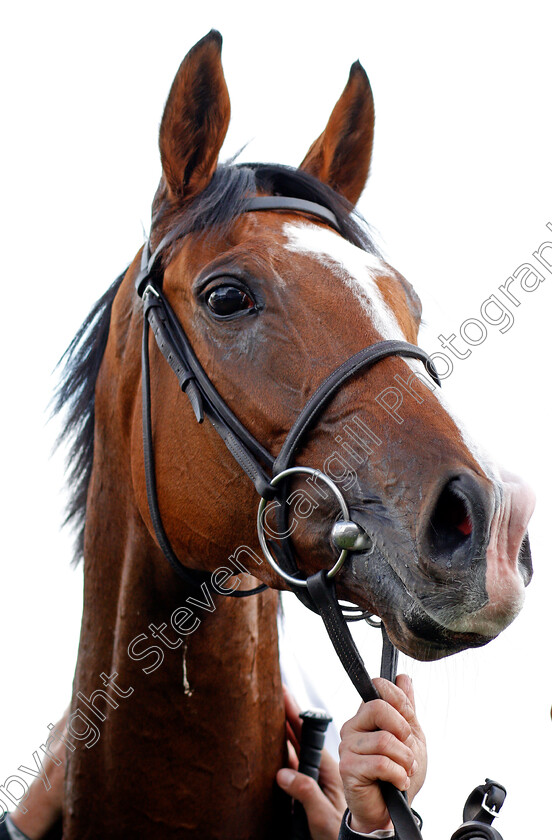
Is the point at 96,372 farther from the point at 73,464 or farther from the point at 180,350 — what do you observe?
the point at 180,350

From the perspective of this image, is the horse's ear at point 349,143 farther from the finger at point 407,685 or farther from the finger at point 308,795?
the finger at point 308,795

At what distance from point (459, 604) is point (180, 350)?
1.01 m

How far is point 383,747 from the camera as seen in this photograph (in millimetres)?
1458

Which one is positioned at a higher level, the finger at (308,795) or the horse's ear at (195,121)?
the horse's ear at (195,121)

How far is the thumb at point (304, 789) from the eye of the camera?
2.10m

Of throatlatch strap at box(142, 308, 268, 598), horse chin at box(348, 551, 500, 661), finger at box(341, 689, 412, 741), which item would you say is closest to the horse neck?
throatlatch strap at box(142, 308, 268, 598)

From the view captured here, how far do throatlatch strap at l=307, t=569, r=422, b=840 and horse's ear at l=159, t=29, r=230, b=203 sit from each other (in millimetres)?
1231

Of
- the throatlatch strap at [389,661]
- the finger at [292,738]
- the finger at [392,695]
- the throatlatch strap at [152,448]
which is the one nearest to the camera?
the finger at [392,695]

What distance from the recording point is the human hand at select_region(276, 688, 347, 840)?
81.9 inches

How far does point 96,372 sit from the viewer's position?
2.42 meters

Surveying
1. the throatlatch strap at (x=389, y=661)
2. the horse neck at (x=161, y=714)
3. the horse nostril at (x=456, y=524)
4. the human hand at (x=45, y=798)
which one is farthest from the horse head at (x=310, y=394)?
the human hand at (x=45, y=798)

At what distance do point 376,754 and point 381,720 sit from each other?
7cm

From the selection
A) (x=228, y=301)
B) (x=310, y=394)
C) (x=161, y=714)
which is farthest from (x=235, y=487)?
(x=161, y=714)

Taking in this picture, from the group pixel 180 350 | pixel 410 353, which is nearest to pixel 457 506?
pixel 410 353
